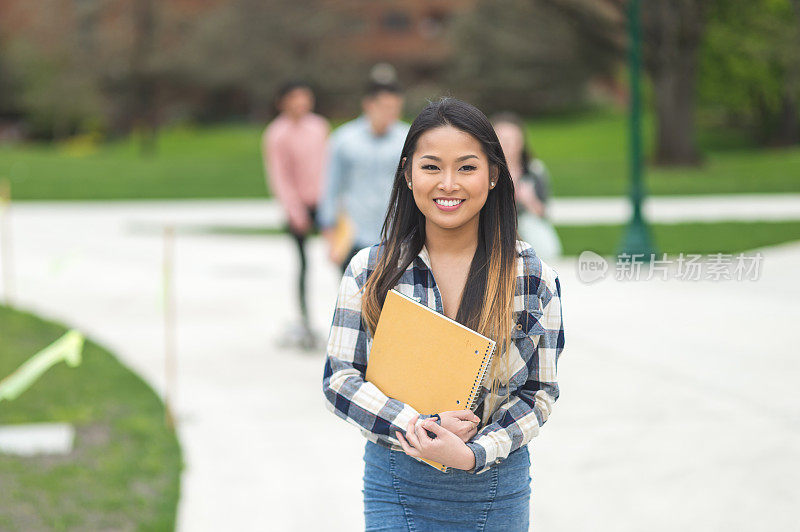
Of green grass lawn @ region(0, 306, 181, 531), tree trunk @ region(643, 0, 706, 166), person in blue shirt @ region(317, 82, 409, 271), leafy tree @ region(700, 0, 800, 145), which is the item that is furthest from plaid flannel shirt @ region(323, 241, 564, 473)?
leafy tree @ region(700, 0, 800, 145)

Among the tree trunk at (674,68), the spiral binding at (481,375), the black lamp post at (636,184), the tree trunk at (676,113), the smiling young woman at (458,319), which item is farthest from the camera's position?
the tree trunk at (676,113)

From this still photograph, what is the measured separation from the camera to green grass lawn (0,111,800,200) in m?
24.1

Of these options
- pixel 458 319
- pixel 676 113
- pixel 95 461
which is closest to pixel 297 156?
pixel 95 461

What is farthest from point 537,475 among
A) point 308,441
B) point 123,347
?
point 123,347

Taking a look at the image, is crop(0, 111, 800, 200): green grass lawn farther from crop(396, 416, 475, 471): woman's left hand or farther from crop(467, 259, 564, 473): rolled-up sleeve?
crop(396, 416, 475, 471): woman's left hand

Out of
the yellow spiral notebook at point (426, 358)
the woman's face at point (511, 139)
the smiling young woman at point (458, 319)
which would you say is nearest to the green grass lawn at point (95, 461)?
the smiling young woman at point (458, 319)

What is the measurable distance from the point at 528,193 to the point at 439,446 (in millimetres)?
4246

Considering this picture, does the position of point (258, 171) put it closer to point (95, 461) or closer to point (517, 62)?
point (95, 461)

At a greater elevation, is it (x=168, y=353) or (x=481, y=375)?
(x=481, y=375)

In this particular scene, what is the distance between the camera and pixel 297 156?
6.97 meters

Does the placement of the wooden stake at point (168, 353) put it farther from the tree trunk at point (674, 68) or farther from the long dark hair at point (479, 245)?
the tree trunk at point (674, 68)

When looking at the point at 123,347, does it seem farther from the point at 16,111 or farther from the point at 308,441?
Result: the point at 16,111

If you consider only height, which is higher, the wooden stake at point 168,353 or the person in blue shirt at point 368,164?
the person in blue shirt at point 368,164

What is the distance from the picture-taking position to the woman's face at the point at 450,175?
7.09 ft
